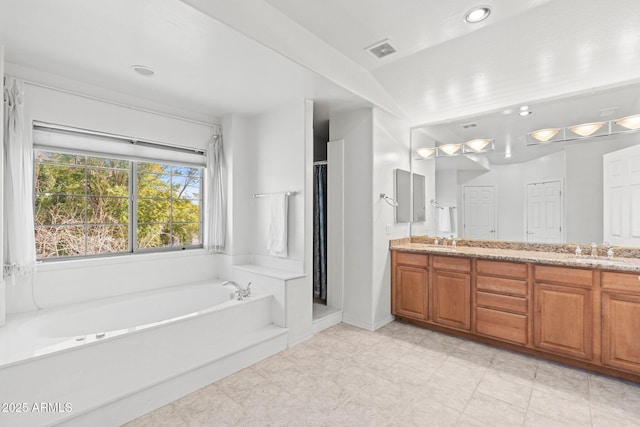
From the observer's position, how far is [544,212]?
309 cm

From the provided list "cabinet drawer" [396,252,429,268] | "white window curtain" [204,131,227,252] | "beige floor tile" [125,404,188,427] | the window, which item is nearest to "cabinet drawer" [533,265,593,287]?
"cabinet drawer" [396,252,429,268]

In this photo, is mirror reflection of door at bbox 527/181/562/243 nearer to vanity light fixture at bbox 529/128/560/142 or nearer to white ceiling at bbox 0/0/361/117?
vanity light fixture at bbox 529/128/560/142

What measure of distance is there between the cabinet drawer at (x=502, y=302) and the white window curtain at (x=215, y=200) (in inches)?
113

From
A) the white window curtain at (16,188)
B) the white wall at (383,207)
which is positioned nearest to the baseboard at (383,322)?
the white wall at (383,207)

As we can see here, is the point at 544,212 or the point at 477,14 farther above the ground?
the point at 477,14

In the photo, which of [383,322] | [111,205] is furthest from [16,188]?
[383,322]

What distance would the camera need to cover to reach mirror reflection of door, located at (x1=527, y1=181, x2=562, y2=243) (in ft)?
9.90

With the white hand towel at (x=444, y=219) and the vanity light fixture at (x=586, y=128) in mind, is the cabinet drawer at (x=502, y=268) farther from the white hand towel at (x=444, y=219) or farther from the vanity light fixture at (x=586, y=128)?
the vanity light fixture at (x=586, y=128)

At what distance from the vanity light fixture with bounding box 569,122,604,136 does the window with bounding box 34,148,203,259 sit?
158 inches

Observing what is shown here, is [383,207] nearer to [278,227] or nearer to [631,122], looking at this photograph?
[278,227]

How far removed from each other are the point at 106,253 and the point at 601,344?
4.44m

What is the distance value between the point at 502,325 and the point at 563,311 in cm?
50

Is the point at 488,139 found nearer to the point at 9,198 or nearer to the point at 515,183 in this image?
the point at 515,183

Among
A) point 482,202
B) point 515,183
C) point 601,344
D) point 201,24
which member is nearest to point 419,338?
point 601,344
